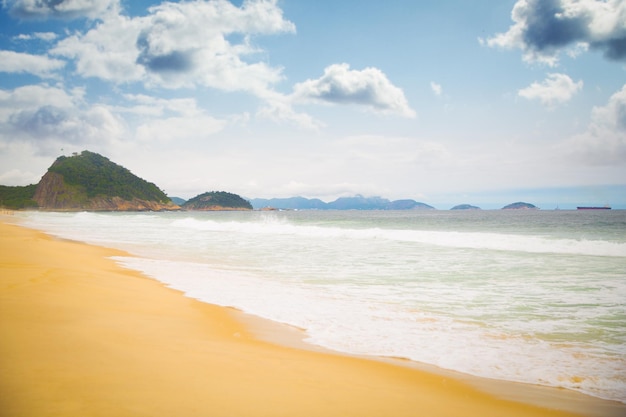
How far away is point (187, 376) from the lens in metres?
3.48

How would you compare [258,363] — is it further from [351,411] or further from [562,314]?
[562,314]

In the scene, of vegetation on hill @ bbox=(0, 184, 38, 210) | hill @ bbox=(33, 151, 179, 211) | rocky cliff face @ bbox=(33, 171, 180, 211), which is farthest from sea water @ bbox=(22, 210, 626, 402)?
vegetation on hill @ bbox=(0, 184, 38, 210)

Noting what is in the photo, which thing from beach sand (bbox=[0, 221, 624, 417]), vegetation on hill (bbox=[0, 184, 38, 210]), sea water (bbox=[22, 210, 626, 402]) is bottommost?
sea water (bbox=[22, 210, 626, 402])

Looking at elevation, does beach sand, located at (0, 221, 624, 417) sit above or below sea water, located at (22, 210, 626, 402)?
above

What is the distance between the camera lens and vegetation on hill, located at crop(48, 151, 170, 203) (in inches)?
6826

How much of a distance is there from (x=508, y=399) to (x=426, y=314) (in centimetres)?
337

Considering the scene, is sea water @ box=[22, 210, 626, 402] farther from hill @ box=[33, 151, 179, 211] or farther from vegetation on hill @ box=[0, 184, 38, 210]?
vegetation on hill @ box=[0, 184, 38, 210]

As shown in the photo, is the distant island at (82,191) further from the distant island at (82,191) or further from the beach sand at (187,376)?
the beach sand at (187,376)

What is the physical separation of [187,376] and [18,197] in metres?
216

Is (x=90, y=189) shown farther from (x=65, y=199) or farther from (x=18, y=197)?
(x=18, y=197)

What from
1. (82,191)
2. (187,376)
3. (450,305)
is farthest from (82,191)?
(187,376)

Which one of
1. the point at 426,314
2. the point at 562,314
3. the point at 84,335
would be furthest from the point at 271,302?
the point at 562,314

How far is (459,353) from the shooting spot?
16.5ft

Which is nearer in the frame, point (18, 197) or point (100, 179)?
point (18, 197)
